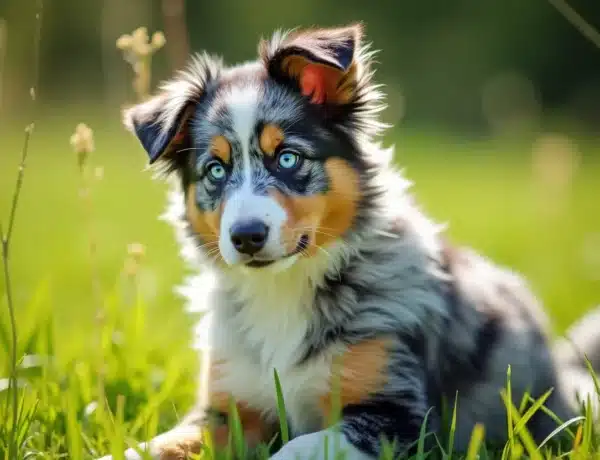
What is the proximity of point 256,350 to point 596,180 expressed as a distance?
1068 cm

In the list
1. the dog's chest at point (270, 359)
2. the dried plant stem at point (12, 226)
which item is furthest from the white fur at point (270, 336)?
the dried plant stem at point (12, 226)

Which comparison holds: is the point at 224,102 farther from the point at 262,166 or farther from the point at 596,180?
the point at 596,180

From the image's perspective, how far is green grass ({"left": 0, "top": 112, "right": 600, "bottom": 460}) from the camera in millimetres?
3906

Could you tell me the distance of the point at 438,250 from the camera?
422cm

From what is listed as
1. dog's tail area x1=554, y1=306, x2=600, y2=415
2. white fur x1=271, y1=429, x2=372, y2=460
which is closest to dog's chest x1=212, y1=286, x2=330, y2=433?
white fur x1=271, y1=429, x2=372, y2=460

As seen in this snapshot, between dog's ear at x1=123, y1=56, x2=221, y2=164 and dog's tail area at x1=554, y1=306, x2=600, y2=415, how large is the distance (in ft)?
6.89

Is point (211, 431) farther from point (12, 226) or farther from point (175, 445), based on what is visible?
point (12, 226)

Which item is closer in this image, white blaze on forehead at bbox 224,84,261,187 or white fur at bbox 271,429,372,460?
white fur at bbox 271,429,372,460

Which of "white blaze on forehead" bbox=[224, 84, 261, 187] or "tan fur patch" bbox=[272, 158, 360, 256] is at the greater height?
"white blaze on forehead" bbox=[224, 84, 261, 187]

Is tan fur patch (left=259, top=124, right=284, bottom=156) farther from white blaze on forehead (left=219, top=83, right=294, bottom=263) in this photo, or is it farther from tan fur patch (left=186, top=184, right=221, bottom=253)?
tan fur patch (left=186, top=184, right=221, bottom=253)

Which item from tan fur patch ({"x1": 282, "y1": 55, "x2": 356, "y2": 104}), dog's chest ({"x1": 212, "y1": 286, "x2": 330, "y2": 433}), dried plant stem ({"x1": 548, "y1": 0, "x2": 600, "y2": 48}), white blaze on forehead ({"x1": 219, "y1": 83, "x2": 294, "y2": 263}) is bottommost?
dog's chest ({"x1": 212, "y1": 286, "x2": 330, "y2": 433})

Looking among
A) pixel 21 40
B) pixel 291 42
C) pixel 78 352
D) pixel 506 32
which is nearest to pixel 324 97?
pixel 291 42

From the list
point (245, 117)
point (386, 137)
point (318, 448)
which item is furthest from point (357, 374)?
point (386, 137)

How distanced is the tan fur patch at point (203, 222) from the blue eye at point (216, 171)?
0.15 metres
